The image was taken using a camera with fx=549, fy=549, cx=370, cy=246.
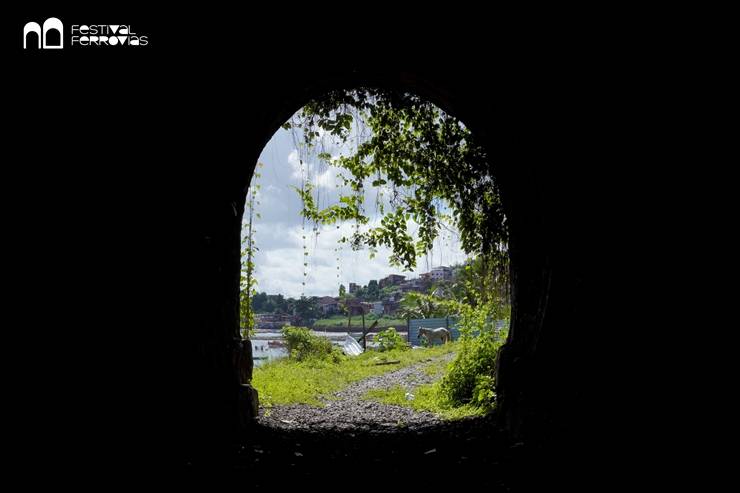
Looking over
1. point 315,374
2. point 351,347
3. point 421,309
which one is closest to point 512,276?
point 315,374

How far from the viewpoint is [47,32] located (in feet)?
10.3

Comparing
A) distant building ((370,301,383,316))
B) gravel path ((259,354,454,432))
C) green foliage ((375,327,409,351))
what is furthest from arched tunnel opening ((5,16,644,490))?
distant building ((370,301,383,316))

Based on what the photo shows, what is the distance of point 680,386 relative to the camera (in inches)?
113

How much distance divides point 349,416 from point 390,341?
1184 cm

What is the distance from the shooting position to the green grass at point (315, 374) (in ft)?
28.2

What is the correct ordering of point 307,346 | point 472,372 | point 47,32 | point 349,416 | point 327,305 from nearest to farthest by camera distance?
point 47,32 → point 349,416 → point 472,372 → point 307,346 → point 327,305

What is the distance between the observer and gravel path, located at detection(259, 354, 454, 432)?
5879mm

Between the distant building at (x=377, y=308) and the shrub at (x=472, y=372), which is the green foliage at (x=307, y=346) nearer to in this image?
the shrub at (x=472, y=372)

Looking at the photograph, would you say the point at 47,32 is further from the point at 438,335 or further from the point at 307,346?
the point at 438,335

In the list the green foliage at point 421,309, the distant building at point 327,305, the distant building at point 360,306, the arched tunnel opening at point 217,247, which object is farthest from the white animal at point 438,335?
the distant building at point 327,305

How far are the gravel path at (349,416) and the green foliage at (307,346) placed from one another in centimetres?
541

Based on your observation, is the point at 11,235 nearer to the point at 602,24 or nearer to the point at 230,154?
the point at 230,154

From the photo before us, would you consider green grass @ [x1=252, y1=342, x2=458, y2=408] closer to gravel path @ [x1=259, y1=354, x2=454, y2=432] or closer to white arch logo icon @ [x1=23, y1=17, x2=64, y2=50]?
gravel path @ [x1=259, y1=354, x2=454, y2=432]

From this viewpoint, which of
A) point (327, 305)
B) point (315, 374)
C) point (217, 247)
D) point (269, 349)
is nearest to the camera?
point (217, 247)
